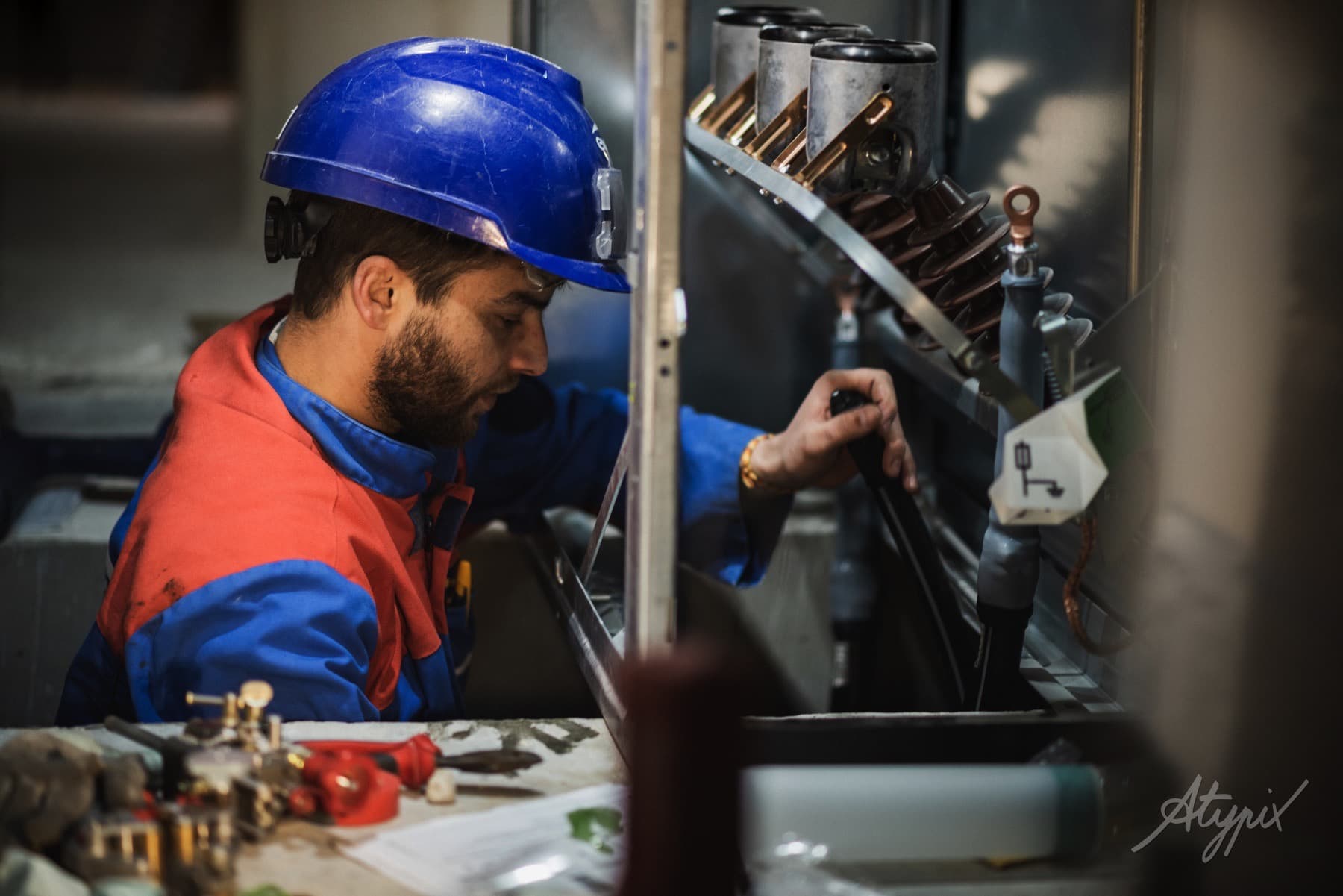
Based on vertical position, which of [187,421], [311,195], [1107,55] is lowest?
[187,421]

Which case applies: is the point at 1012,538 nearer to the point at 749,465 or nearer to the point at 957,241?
the point at 957,241

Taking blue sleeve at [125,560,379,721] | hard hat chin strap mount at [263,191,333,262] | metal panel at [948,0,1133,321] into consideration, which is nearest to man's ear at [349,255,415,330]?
hard hat chin strap mount at [263,191,333,262]

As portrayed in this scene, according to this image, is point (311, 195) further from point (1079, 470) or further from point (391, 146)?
point (1079, 470)

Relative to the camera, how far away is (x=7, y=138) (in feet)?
8.73

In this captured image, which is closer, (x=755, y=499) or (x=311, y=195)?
(x=311, y=195)

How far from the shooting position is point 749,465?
1.96m

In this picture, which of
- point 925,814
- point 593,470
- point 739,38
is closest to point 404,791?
point 925,814

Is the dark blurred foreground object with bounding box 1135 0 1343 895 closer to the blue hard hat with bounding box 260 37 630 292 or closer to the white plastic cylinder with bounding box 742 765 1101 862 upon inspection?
the white plastic cylinder with bounding box 742 765 1101 862

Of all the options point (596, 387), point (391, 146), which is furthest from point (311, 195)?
point (596, 387)

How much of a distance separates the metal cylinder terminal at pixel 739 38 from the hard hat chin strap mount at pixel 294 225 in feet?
2.26

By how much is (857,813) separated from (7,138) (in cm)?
231

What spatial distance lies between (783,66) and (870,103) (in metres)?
0.23

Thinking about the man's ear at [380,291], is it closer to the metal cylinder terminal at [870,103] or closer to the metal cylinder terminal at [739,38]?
the metal cylinder terminal at [870,103]

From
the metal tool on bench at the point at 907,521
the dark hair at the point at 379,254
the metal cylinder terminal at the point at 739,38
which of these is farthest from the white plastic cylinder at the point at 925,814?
the metal cylinder terminal at the point at 739,38
